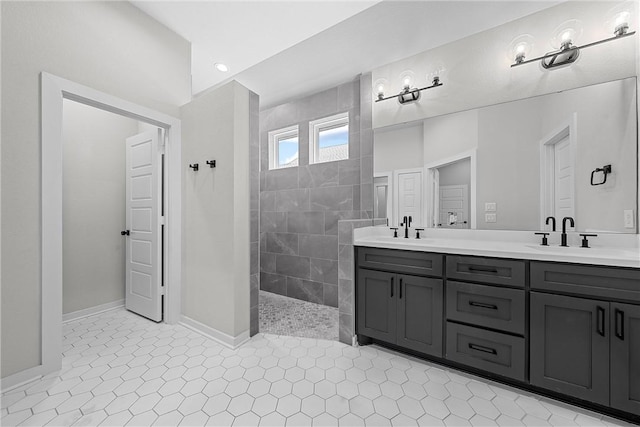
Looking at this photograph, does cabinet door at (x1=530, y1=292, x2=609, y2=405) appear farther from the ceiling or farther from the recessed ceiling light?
the recessed ceiling light

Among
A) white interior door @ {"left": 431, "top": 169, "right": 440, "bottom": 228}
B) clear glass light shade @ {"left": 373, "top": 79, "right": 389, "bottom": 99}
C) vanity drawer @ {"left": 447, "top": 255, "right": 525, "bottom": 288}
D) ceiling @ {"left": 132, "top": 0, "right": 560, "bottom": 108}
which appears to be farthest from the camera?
clear glass light shade @ {"left": 373, "top": 79, "right": 389, "bottom": 99}

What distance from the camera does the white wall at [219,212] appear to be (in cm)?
217

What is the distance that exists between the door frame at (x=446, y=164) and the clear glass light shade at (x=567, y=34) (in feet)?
3.05

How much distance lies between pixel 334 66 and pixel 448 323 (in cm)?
280

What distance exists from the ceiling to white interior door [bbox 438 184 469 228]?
142cm

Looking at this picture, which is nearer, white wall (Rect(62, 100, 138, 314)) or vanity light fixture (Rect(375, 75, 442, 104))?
vanity light fixture (Rect(375, 75, 442, 104))

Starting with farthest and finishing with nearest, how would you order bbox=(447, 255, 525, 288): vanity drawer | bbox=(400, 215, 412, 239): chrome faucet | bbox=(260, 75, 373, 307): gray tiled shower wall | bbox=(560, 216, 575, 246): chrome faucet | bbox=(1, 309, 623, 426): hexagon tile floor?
bbox=(260, 75, 373, 307): gray tiled shower wall, bbox=(400, 215, 412, 239): chrome faucet, bbox=(560, 216, 575, 246): chrome faucet, bbox=(447, 255, 525, 288): vanity drawer, bbox=(1, 309, 623, 426): hexagon tile floor

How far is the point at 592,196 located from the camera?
5.82ft

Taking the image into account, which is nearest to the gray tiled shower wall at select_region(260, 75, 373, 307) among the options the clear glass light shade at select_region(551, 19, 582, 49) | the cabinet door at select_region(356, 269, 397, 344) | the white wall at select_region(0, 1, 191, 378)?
the cabinet door at select_region(356, 269, 397, 344)

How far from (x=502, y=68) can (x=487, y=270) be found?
175 centimetres

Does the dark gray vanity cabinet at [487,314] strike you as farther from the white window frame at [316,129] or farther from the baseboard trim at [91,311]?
the baseboard trim at [91,311]

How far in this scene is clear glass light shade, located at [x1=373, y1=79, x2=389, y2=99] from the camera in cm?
277

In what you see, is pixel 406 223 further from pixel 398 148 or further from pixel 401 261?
pixel 398 148

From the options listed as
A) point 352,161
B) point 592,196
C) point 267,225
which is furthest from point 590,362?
point 267,225
